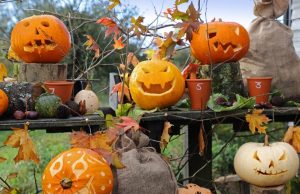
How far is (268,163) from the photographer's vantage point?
2666mm

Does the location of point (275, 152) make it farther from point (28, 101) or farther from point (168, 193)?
point (28, 101)

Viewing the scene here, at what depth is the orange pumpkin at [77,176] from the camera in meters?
2.13

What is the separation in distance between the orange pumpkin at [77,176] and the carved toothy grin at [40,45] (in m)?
0.82

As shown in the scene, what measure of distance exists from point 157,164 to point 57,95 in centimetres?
72

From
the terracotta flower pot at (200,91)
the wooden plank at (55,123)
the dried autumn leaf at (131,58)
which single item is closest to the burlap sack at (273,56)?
the terracotta flower pot at (200,91)

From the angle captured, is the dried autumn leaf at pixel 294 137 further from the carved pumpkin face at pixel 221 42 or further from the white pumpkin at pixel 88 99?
the white pumpkin at pixel 88 99

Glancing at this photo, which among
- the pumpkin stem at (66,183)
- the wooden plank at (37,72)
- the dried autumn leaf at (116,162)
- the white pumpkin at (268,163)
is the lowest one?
the white pumpkin at (268,163)

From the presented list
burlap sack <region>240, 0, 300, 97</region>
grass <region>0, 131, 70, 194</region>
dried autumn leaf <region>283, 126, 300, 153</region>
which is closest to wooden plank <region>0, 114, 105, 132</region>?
burlap sack <region>240, 0, 300, 97</region>

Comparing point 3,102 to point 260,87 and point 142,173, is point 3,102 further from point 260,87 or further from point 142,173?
point 260,87

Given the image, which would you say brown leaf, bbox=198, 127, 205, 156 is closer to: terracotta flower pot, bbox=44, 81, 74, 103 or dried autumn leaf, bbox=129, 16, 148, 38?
dried autumn leaf, bbox=129, 16, 148, 38

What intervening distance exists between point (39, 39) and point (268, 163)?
150 cm

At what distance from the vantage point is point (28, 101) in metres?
2.55

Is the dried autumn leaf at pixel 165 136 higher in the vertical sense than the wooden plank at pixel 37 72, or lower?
lower

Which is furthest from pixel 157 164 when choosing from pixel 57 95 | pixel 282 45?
pixel 282 45
